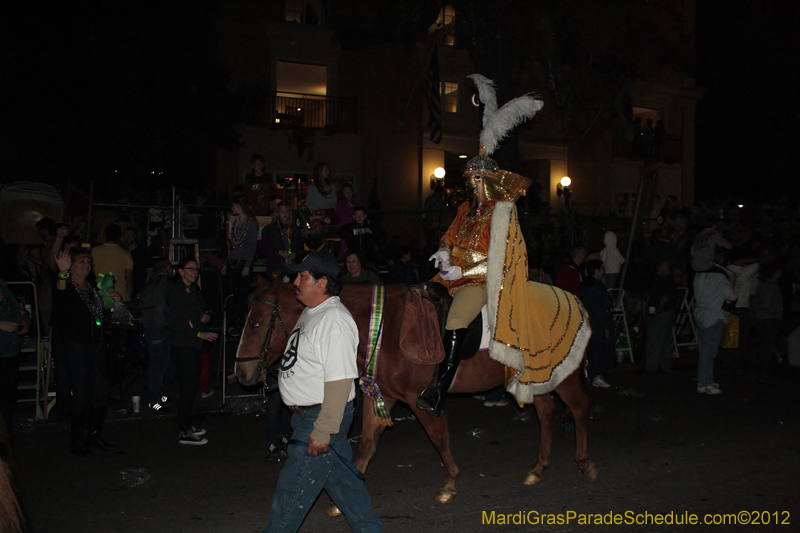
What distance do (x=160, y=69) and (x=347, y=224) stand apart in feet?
24.1

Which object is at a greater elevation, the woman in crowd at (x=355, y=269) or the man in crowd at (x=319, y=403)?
the woman in crowd at (x=355, y=269)

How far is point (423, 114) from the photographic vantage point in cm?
2022

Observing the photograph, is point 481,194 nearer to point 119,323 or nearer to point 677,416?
point 677,416

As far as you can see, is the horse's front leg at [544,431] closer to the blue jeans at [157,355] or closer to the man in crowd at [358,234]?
the blue jeans at [157,355]

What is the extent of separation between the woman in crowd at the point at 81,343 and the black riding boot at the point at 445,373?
347cm

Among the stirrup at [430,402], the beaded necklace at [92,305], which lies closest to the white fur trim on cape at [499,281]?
the stirrup at [430,402]

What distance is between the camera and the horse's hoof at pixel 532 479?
5914mm

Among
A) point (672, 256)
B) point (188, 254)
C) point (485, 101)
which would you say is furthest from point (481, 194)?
point (672, 256)

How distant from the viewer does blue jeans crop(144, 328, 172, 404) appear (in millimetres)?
7996

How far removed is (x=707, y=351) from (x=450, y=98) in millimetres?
13710

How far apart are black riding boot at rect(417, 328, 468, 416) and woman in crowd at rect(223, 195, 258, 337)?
5.18m

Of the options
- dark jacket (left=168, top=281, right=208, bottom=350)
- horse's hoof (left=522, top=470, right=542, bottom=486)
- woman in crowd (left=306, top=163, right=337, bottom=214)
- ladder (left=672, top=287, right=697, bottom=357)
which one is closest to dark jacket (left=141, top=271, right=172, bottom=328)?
dark jacket (left=168, top=281, right=208, bottom=350)

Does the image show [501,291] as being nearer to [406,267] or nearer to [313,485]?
[313,485]

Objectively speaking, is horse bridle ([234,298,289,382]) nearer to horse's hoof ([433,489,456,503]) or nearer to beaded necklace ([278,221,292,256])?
horse's hoof ([433,489,456,503])
